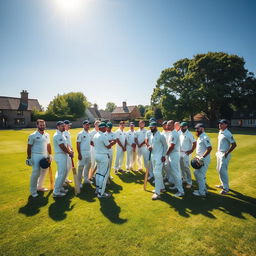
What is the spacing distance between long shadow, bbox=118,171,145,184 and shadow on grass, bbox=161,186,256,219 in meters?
1.87

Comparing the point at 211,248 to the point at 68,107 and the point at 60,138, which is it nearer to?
the point at 60,138

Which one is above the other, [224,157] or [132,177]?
[224,157]

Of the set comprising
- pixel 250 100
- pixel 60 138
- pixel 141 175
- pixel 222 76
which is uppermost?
pixel 222 76

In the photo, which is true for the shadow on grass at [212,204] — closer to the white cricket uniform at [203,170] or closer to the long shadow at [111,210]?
the white cricket uniform at [203,170]

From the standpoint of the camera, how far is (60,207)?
5078mm

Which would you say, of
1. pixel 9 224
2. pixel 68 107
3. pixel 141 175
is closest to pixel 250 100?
pixel 141 175

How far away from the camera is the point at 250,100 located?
35.9m

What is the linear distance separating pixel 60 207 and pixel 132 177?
3883 millimetres

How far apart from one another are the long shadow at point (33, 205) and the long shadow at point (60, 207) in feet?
1.11

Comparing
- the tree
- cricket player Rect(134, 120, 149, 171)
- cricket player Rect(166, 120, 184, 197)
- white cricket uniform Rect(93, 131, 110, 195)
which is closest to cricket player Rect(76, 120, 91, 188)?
white cricket uniform Rect(93, 131, 110, 195)

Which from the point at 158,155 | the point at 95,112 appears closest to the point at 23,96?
the point at 95,112

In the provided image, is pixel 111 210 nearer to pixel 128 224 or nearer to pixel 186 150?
pixel 128 224

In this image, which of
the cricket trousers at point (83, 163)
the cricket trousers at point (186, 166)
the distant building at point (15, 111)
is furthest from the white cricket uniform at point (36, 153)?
the distant building at point (15, 111)

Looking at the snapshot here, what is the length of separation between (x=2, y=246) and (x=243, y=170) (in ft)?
A: 33.8
